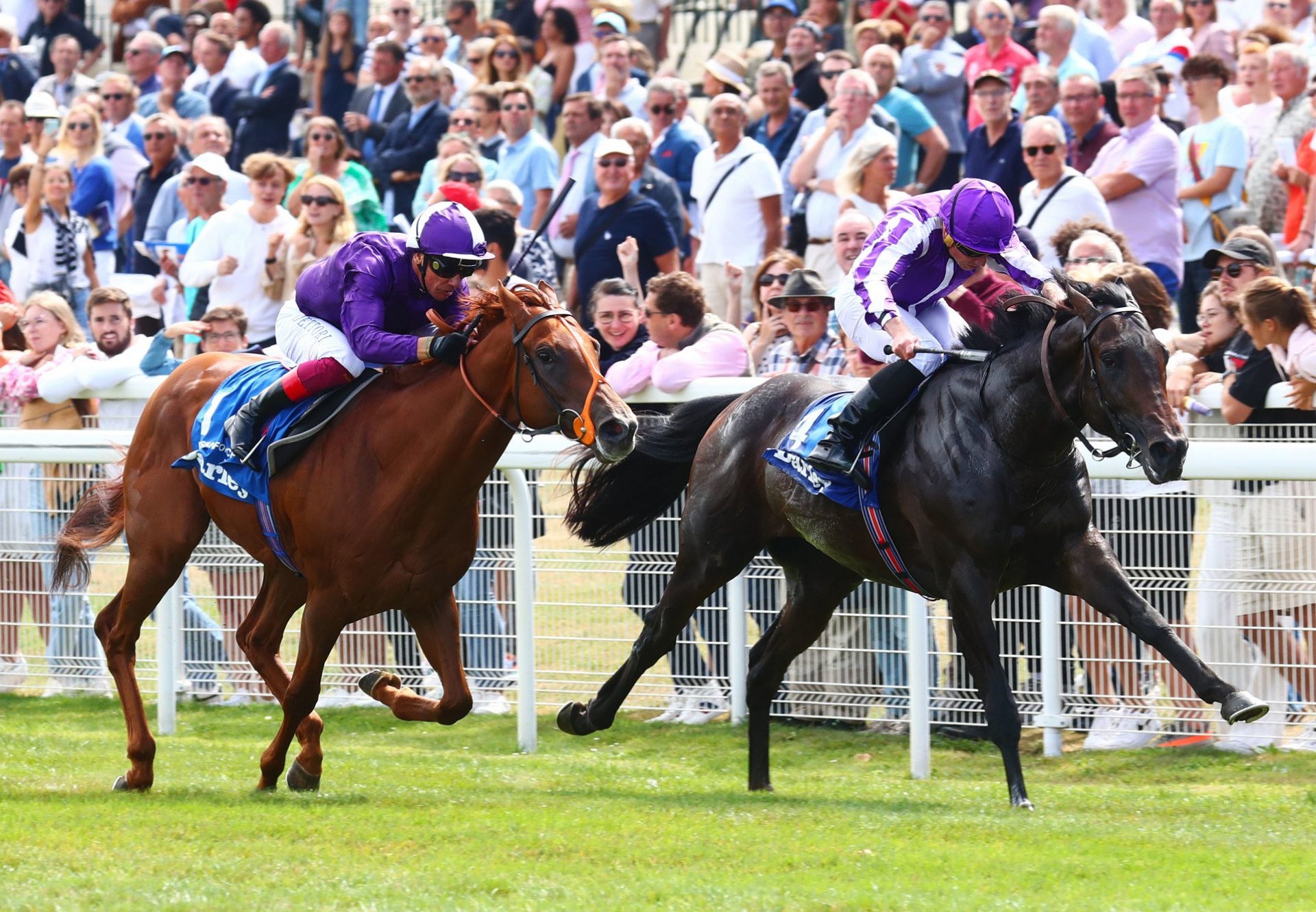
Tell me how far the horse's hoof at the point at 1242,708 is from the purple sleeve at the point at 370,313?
9.24 feet

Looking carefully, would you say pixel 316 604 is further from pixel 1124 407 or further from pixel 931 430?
pixel 1124 407

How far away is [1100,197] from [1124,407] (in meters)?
4.21

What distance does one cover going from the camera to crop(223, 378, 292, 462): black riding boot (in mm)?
6672

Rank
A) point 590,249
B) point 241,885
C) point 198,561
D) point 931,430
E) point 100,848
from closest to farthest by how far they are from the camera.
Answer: point 241,885 < point 100,848 < point 931,430 < point 198,561 < point 590,249

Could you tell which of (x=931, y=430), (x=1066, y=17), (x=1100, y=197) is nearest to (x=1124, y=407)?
(x=931, y=430)

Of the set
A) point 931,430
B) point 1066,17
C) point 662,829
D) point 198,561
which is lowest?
point 662,829

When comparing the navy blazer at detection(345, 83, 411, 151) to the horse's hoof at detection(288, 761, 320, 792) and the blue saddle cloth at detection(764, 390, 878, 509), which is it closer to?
the blue saddle cloth at detection(764, 390, 878, 509)

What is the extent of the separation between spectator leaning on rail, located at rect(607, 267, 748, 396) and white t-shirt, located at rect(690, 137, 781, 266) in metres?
2.42

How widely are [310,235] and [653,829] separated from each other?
594cm

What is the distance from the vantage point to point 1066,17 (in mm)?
11852

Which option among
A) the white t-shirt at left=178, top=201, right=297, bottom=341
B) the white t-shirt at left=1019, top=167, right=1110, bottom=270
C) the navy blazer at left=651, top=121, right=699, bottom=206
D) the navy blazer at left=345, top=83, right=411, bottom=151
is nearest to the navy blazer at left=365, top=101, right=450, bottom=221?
the navy blazer at left=345, top=83, right=411, bottom=151

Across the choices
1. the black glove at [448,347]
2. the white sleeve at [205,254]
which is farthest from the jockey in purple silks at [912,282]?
the white sleeve at [205,254]

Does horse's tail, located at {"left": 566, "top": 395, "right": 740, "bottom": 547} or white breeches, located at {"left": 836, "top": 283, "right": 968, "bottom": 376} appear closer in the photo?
white breeches, located at {"left": 836, "top": 283, "right": 968, "bottom": 376}

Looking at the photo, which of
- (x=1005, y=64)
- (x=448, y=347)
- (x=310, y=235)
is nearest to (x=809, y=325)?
(x=448, y=347)
